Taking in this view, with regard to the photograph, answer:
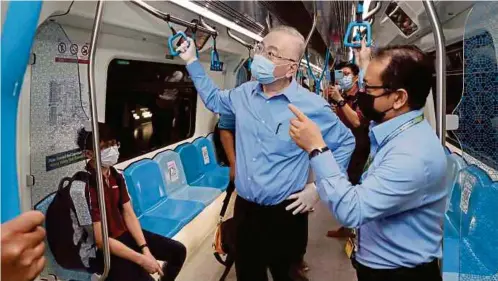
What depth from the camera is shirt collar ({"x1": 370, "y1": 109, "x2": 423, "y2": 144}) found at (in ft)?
4.53

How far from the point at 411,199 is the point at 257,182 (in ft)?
3.25

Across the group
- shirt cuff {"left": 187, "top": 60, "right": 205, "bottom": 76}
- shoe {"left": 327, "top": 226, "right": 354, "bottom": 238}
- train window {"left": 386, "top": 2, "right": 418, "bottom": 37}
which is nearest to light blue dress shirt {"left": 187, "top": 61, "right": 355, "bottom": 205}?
shirt cuff {"left": 187, "top": 60, "right": 205, "bottom": 76}

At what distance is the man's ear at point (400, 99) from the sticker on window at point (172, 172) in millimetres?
3713

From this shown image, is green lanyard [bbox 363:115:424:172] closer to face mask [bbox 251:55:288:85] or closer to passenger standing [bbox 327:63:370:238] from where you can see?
face mask [bbox 251:55:288:85]

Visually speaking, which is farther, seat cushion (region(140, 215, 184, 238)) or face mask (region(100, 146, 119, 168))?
seat cushion (region(140, 215, 184, 238))

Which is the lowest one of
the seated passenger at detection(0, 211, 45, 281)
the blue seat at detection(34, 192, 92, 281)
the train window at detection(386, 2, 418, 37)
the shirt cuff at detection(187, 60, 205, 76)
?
the blue seat at detection(34, 192, 92, 281)

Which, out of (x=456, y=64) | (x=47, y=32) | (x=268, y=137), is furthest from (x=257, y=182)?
(x=456, y=64)

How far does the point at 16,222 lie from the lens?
71cm

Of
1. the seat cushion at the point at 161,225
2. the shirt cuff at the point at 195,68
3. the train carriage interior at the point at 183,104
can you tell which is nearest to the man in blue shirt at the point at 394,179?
the train carriage interior at the point at 183,104

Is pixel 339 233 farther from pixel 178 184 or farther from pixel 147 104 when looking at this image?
pixel 147 104

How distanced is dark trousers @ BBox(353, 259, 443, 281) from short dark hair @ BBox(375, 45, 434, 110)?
562 mm

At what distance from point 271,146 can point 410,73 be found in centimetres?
92

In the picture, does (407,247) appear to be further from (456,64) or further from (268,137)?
(456,64)

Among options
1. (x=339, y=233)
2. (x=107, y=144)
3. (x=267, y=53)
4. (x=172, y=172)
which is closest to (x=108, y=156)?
(x=107, y=144)
